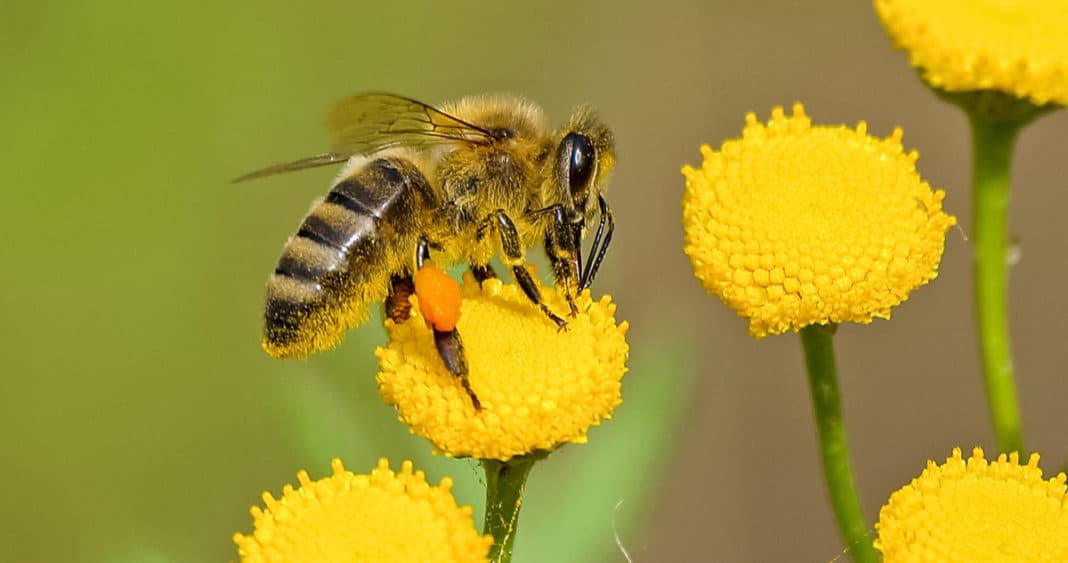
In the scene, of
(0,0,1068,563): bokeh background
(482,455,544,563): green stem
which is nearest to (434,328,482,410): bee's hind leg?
(482,455,544,563): green stem

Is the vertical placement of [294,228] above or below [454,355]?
below

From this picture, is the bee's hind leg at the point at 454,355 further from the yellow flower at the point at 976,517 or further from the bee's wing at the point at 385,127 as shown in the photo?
the yellow flower at the point at 976,517

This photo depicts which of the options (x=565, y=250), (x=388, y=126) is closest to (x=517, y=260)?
(x=565, y=250)

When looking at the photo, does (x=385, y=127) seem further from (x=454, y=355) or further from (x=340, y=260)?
(x=454, y=355)

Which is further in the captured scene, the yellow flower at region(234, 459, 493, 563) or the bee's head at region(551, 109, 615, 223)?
the bee's head at region(551, 109, 615, 223)

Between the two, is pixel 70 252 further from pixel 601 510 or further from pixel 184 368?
pixel 601 510

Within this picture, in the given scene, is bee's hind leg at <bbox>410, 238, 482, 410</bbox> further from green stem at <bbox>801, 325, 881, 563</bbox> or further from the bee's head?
green stem at <bbox>801, 325, 881, 563</bbox>
